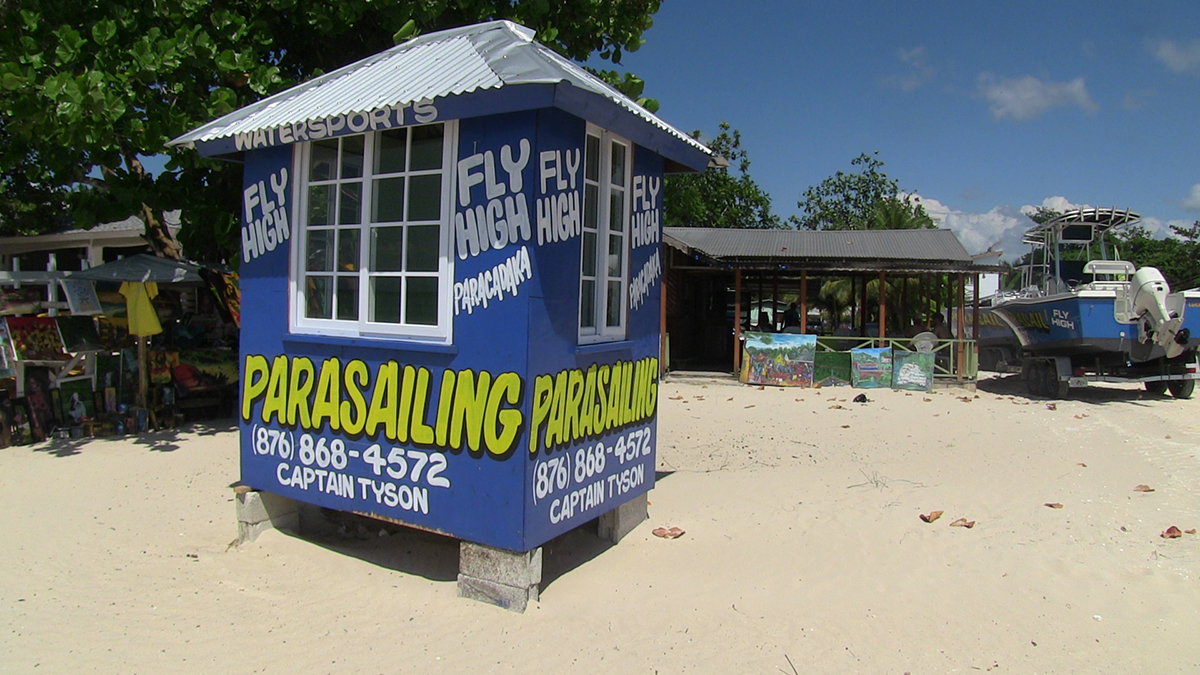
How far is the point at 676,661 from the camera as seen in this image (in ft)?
12.8

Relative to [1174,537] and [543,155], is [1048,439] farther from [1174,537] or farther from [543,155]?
[543,155]

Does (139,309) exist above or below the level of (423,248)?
below

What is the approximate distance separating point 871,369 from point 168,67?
12.9 metres

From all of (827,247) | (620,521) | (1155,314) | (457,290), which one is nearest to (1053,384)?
(1155,314)

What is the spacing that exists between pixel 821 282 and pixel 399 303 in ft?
83.4

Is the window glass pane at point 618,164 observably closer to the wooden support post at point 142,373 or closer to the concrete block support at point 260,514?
the concrete block support at point 260,514

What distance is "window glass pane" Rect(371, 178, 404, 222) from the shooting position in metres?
4.73

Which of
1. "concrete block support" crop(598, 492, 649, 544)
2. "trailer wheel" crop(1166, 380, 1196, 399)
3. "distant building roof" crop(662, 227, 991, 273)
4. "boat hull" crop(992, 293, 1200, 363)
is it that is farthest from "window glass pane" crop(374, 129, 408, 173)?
"trailer wheel" crop(1166, 380, 1196, 399)

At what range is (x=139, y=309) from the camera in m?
9.29

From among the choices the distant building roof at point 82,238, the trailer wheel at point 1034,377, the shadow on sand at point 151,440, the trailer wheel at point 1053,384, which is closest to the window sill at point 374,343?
the shadow on sand at point 151,440

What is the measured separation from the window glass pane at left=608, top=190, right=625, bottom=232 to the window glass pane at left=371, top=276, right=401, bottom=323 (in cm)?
150

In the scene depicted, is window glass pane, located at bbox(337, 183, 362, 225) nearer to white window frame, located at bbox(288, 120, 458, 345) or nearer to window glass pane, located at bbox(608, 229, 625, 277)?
white window frame, located at bbox(288, 120, 458, 345)

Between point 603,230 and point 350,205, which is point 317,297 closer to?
point 350,205

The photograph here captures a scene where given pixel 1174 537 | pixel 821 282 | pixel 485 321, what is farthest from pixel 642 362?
pixel 821 282
